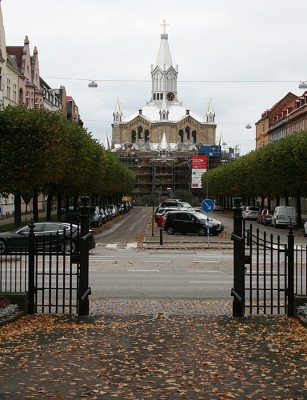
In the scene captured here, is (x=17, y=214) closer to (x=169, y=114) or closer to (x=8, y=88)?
(x=8, y=88)

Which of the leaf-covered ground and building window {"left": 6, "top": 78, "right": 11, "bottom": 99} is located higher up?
building window {"left": 6, "top": 78, "right": 11, "bottom": 99}

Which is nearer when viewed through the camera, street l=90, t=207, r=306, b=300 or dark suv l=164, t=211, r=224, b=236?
street l=90, t=207, r=306, b=300

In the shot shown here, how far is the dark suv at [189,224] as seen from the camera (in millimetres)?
41500

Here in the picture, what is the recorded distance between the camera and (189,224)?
41719 millimetres

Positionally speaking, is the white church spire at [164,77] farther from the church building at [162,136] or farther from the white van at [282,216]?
the white van at [282,216]

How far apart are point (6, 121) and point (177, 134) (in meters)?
137

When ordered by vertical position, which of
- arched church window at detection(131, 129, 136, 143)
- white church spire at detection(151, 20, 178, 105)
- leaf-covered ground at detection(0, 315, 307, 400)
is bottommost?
leaf-covered ground at detection(0, 315, 307, 400)

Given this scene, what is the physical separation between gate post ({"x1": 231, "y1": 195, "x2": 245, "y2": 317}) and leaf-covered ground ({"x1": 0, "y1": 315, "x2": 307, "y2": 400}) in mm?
361

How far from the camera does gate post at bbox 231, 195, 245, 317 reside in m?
12.1

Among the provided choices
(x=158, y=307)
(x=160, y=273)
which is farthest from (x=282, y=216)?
(x=158, y=307)

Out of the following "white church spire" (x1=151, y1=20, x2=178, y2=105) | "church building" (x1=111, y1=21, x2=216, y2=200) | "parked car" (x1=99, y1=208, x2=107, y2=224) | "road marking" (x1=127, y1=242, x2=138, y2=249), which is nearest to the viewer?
"road marking" (x1=127, y1=242, x2=138, y2=249)

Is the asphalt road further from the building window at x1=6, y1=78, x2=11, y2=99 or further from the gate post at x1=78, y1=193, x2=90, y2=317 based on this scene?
the building window at x1=6, y1=78, x2=11, y2=99

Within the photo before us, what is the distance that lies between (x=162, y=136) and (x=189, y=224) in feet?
433

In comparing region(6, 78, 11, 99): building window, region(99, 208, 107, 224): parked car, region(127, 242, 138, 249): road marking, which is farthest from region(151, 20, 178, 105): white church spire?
region(127, 242, 138, 249): road marking
